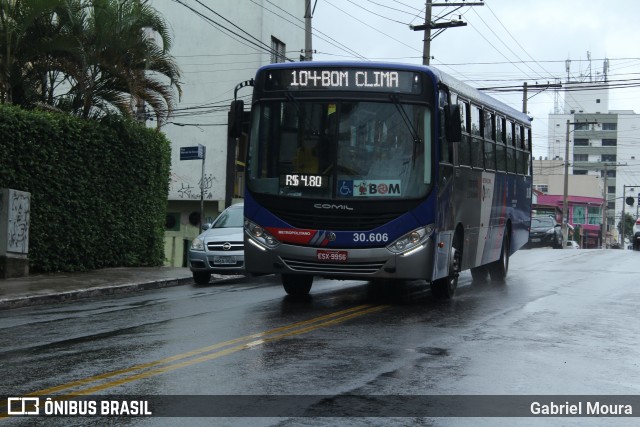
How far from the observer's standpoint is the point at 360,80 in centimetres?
1342

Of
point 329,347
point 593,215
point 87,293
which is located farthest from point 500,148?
point 593,215

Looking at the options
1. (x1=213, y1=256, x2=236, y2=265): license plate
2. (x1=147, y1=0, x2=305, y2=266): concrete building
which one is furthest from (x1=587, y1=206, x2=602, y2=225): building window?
(x1=213, y1=256, x2=236, y2=265): license plate

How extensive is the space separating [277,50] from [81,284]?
26.7 meters

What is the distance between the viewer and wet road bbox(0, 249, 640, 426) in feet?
25.1

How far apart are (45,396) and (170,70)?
16219mm

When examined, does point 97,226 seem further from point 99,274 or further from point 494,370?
point 494,370

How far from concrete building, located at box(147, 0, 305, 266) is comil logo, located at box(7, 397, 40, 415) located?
3478cm

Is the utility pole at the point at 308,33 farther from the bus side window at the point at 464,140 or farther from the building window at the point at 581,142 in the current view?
the building window at the point at 581,142

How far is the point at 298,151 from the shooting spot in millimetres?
13383

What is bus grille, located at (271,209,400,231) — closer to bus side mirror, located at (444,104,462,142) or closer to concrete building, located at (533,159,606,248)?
bus side mirror, located at (444,104,462,142)

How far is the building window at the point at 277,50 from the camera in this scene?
4184 centimetres

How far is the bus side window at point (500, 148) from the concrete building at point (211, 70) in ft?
77.8

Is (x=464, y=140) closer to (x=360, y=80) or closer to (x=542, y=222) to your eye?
(x=360, y=80)

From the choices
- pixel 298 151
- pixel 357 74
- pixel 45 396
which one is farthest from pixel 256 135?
pixel 45 396
